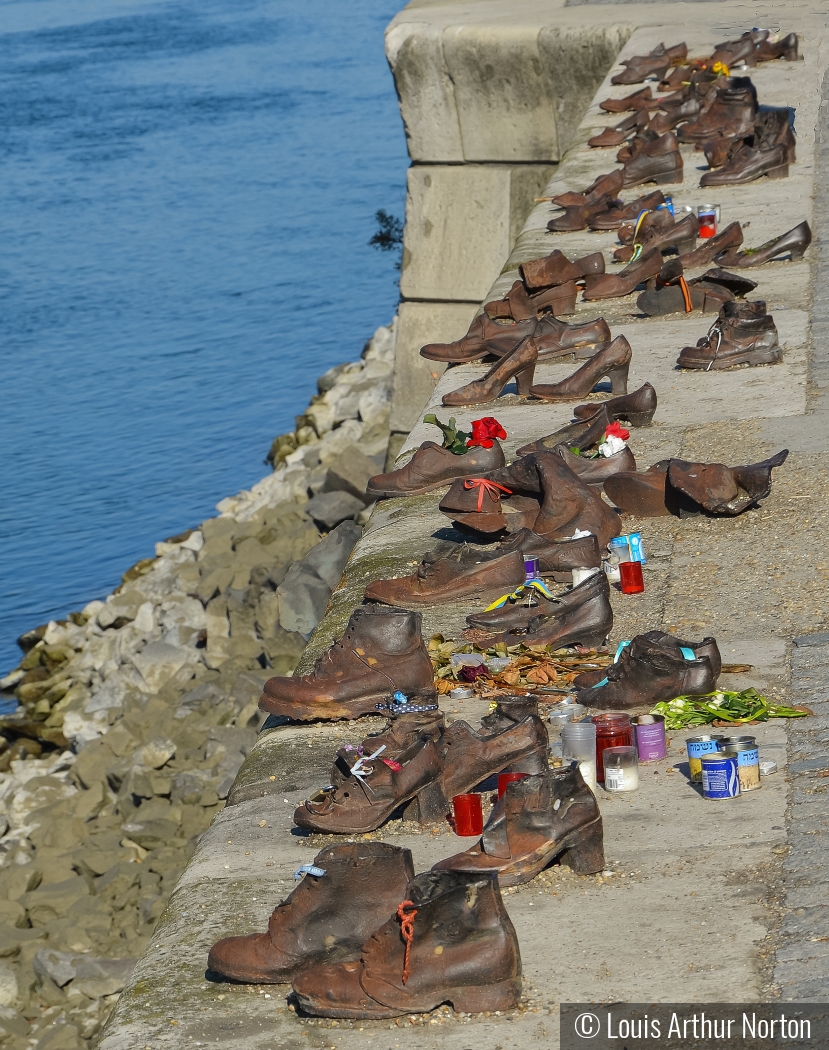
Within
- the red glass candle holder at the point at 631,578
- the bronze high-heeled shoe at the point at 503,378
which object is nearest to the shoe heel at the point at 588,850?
the red glass candle holder at the point at 631,578

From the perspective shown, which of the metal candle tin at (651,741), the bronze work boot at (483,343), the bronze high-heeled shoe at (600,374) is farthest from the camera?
the bronze work boot at (483,343)

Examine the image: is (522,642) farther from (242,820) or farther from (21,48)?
(21,48)

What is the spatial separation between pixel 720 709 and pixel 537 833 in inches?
29.2

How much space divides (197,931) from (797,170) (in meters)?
6.28

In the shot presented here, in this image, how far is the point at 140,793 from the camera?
896 cm

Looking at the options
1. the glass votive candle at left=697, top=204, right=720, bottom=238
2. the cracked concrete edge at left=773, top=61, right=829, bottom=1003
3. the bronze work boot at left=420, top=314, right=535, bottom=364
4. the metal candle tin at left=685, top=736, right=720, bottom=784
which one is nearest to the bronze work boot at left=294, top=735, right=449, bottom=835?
the metal candle tin at left=685, top=736, right=720, bottom=784

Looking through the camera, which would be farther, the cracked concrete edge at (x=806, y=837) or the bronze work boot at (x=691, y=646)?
the bronze work boot at (x=691, y=646)

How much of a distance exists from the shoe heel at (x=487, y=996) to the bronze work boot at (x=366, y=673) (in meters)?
1.19

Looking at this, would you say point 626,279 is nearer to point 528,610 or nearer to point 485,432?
point 485,432

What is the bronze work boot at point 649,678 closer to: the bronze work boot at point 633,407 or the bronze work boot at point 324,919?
the bronze work boot at point 324,919

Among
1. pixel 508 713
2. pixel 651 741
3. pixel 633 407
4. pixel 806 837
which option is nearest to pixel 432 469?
pixel 633 407

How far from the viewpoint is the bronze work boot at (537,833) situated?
3.11 m

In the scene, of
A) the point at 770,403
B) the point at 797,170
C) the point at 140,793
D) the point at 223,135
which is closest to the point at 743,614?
the point at 770,403

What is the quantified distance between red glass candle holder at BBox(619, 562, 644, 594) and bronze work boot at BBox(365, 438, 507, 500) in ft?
2.90
